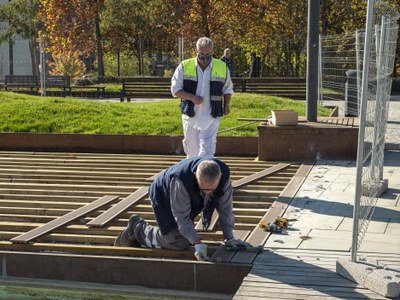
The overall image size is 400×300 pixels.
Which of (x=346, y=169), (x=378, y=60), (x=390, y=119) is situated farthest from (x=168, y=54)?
(x=378, y=60)

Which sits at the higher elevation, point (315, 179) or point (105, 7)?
point (105, 7)

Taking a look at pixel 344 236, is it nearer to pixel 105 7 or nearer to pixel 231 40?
pixel 231 40

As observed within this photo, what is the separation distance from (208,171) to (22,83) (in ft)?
76.0

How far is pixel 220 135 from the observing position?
11836mm

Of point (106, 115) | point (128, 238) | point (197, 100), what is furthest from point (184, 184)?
point (106, 115)

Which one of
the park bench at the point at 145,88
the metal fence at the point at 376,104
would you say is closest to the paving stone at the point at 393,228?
the metal fence at the point at 376,104

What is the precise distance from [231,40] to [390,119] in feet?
59.5

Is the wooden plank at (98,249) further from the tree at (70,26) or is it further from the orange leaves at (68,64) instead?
the tree at (70,26)

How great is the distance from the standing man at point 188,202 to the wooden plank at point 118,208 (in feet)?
2.93

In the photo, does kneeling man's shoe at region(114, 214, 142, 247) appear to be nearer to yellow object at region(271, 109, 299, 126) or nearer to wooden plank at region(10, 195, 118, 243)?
wooden plank at region(10, 195, 118, 243)

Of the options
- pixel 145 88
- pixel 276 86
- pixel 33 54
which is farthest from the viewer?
pixel 33 54

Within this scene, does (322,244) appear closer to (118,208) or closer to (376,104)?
(376,104)

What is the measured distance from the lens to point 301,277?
18.4 feet

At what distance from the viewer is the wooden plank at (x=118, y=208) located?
23.9 feet
